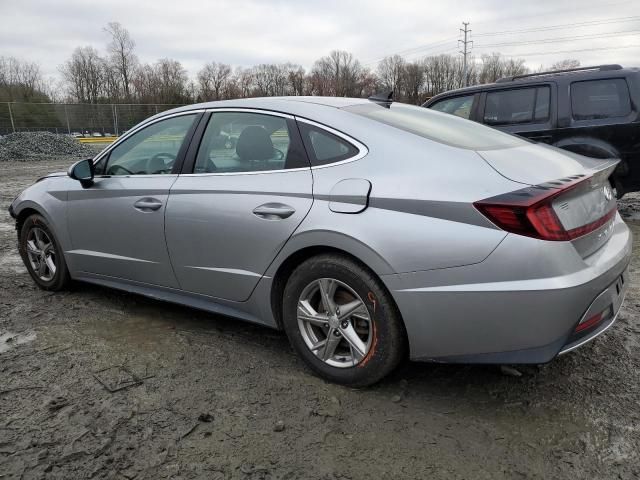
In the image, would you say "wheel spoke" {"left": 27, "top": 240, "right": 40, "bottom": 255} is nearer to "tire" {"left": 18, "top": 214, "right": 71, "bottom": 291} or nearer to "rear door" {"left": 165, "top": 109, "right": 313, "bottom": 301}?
"tire" {"left": 18, "top": 214, "right": 71, "bottom": 291}

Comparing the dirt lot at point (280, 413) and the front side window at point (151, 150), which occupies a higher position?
the front side window at point (151, 150)

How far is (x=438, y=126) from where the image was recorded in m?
3.17

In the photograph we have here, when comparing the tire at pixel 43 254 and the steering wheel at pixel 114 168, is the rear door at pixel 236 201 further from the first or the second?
the tire at pixel 43 254

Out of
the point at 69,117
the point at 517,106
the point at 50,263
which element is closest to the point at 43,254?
the point at 50,263

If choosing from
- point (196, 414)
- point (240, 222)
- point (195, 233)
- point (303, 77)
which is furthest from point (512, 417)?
point (303, 77)

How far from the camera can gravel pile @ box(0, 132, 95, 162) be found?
69.0 feet

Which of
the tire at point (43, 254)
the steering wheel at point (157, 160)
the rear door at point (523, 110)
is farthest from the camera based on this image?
the rear door at point (523, 110)

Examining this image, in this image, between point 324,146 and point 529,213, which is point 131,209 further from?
point 529,213

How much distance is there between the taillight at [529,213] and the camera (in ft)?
7.52

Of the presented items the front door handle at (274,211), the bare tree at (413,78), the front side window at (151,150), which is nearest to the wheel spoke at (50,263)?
the front side window at (151,150)

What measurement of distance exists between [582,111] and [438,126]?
13.8ft

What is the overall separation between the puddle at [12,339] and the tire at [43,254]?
832 mm

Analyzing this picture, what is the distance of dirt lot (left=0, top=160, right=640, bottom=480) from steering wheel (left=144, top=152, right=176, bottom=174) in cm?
113

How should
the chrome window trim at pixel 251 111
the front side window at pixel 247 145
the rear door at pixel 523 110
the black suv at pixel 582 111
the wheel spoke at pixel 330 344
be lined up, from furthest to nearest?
the rear door at pixel 523 110, the black suv at pixel 582 111, the chrome window trim at pixel 251 111, the front side window at pixel 247 145, the wheel spoke at pixel 330 344
